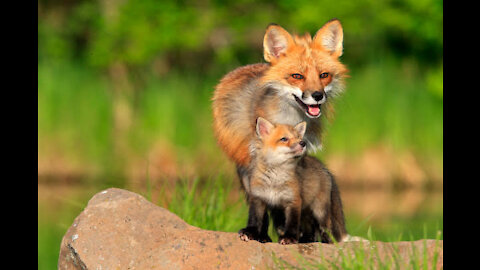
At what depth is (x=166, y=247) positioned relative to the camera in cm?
613

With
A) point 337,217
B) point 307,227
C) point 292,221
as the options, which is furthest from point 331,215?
point 292,221

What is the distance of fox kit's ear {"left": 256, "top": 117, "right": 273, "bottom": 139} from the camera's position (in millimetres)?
6320

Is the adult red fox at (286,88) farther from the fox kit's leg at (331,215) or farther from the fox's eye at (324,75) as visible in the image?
the fox kit's leg at (331,215)

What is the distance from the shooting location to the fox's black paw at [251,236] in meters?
6.25

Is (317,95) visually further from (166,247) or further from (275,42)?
(166,247)

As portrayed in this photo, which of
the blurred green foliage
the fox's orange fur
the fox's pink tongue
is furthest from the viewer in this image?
the blurred green foliage

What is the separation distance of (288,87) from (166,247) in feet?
5.68

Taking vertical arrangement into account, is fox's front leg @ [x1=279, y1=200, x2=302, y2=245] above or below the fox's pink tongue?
below

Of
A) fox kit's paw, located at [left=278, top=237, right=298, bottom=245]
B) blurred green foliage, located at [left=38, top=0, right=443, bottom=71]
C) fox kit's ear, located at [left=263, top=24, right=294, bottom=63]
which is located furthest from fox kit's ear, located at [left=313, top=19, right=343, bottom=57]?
blurred green foliage, located at [left=38, top=0, right=443, bottom=71]

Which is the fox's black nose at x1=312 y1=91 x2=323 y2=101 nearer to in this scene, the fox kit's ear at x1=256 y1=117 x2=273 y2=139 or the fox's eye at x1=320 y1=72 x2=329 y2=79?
the fox's eye at x1=320 y1=72 x2=329 y2=79

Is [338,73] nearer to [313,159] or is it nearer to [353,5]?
[313,159]

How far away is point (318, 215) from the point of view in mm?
6672

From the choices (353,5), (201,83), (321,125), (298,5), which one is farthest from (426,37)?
(321,125)

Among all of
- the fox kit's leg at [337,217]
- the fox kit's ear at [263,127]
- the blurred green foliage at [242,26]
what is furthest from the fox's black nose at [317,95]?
the blurred green foliage at [242,26]
